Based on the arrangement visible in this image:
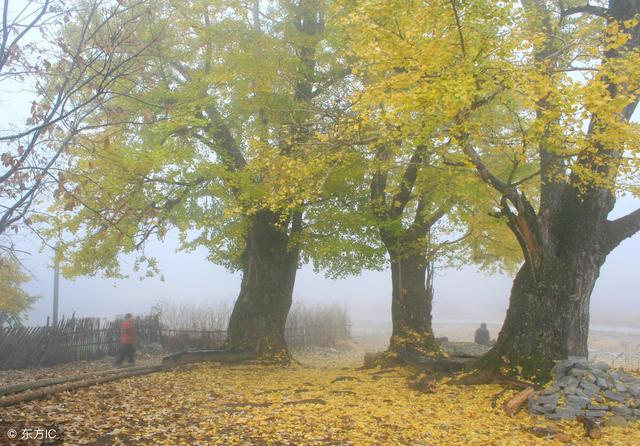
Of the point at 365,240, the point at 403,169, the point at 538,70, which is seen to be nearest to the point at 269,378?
the point at 365,240

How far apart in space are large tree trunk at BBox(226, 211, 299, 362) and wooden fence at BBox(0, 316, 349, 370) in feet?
A: 14.3

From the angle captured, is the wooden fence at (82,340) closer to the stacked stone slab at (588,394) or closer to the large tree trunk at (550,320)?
the large tree trunk at (550,320)

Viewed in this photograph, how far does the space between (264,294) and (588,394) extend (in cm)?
873

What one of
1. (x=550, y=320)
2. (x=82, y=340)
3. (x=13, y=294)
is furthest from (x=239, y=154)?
(x=13, y=294)

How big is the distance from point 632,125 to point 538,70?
→ 1891 mm

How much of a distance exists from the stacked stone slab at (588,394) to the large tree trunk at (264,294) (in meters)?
7.75

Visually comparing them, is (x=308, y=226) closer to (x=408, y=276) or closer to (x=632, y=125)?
(x=408, y=276)

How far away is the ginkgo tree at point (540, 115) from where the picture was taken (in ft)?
23.4

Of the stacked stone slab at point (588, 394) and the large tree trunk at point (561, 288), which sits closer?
the stacked stone slab at point (588, 394)

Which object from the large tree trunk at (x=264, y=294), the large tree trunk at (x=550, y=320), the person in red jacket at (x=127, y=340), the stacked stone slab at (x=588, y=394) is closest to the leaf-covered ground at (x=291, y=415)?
the stacked stone slab at (x=588, y=394)

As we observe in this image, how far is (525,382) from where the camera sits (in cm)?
897

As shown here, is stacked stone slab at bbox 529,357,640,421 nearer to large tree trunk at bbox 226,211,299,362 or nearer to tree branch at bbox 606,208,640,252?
tree branch at bbox 606,208,640,252

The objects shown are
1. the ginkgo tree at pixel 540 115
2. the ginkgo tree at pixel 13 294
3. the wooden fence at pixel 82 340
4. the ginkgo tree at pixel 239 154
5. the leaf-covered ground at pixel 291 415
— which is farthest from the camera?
the ginkgo tree at pixel 13 294

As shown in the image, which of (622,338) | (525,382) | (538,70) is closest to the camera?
(538,70)
